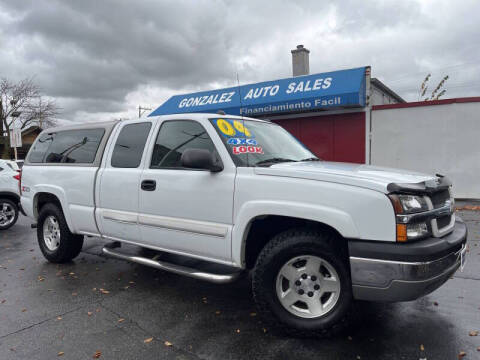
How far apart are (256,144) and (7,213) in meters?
7.52

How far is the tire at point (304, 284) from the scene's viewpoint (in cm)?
287

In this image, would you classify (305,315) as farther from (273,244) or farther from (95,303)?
(95,303)

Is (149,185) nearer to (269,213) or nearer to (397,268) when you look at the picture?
(269,213)

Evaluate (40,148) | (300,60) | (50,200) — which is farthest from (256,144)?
(300,60)

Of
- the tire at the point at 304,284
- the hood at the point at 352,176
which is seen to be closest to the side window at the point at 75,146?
the hood at the point at 352,176

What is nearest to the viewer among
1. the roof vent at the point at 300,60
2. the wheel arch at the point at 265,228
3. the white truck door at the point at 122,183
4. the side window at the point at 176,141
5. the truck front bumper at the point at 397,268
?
the truck front bumper at the point at 397,268

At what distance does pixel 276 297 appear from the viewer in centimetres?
307

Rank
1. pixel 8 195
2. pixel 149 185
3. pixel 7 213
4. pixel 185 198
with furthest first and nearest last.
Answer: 1. pixel 7 213
2. pixel 8 195
3. pixel 149 185
4. pixel 185 198

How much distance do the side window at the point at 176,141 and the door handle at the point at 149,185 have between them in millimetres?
172

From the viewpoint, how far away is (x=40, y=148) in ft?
18.4

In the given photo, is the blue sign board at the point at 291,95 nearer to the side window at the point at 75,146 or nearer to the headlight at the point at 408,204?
the side window at the point at 75,146

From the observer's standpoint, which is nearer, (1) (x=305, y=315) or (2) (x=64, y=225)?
(1) (x=305, y=315)

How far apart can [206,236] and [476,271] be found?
366 centimetres

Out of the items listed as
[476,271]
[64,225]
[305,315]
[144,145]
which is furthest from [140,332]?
→ [476,271]
